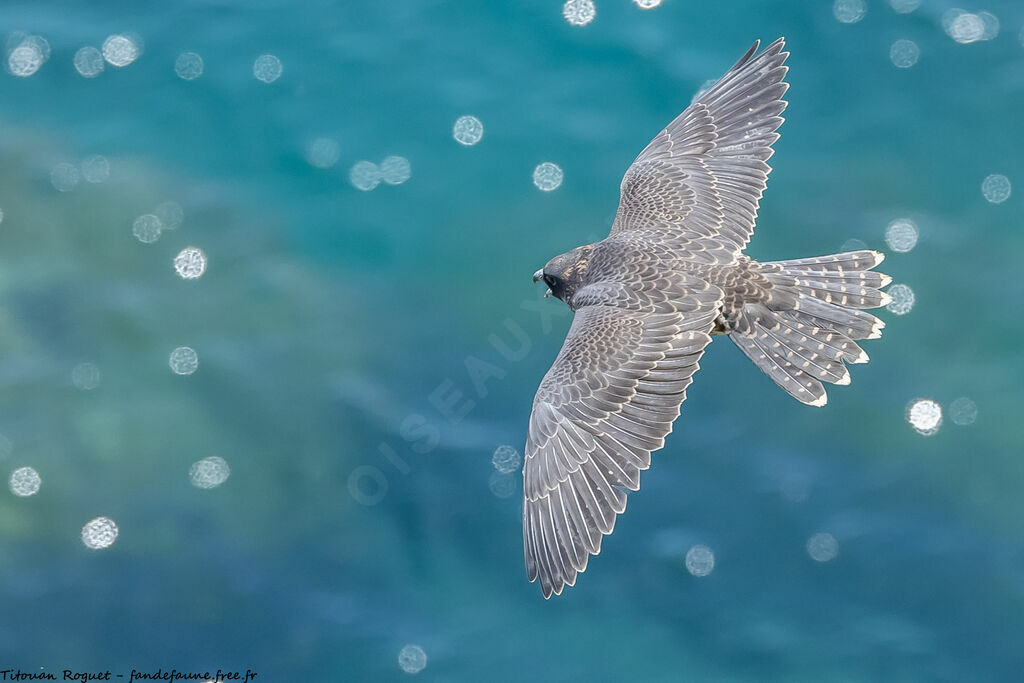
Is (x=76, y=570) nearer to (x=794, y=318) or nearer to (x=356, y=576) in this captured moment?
(x=356, y=576)

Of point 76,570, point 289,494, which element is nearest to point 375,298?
point 289,494

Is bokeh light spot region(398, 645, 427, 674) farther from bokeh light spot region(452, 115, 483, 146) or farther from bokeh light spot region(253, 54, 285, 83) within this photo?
bokeh light spot region(253, 54, 285, 83)

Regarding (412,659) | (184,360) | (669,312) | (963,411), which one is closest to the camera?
(669,312)

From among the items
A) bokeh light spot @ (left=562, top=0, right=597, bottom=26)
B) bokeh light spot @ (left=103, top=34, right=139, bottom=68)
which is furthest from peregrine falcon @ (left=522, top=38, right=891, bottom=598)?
bokeh light spot @ (left=103, top=34, right=139, bottom=68)

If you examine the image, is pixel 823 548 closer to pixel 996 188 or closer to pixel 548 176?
pixel 996 188

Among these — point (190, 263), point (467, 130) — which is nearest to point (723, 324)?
point (467, 130)

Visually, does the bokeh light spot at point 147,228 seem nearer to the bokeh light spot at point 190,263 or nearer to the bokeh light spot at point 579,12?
the bokeh light spot at point 190,263

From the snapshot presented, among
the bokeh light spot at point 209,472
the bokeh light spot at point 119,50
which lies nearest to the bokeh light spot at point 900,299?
the bokeh light spot at point 209,472

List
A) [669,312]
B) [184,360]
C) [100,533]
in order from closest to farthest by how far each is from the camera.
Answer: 1. [669,312]
2. [100,533]
3. [184,360]
